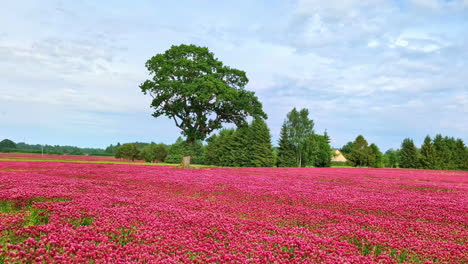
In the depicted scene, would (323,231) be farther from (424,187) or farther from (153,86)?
(153,86)

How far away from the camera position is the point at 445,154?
8956 centimetres

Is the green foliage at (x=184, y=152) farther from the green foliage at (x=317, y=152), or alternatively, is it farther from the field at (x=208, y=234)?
the field at (x=208, y=234)

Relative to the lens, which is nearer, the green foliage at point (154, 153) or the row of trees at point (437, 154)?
the row of trees at point (437, 154)

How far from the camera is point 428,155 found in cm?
8869

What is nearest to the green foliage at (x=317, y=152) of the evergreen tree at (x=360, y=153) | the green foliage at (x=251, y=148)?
the evergreen tree at (x=360, y=153)

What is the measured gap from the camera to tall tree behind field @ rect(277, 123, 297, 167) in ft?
281

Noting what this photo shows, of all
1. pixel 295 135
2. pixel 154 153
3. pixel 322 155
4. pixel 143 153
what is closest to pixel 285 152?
pixel 295 135

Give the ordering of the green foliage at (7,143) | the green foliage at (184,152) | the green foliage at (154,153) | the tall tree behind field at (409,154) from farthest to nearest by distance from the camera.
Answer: the green foliage at (7,143) < the green foliage at (154,153) < the green foliage at (184,152) < the tall tree behind field at (409,154)

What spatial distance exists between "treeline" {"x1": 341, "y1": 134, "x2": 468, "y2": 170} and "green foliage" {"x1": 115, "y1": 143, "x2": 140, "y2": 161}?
81.0m

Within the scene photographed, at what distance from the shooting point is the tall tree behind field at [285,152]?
281 ft

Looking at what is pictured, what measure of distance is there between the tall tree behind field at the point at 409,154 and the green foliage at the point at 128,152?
95.9m

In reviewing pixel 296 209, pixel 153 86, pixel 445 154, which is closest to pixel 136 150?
pixel 153 86

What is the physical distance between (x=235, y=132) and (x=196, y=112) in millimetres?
41542

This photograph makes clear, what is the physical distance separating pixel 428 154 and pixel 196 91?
264 ft
